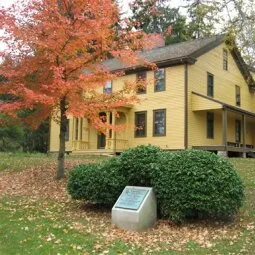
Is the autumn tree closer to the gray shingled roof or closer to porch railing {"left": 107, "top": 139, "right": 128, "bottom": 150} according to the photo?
the gray shingled roof

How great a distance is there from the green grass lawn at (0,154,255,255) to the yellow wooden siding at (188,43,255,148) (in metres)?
14.0

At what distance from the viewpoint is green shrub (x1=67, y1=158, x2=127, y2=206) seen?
1018 centimetres

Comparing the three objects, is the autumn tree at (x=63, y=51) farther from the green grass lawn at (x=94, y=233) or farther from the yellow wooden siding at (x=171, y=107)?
the yellow wooden siding at (x=171, y=107)

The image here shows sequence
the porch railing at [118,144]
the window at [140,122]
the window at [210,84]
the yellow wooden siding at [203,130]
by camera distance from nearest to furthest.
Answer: the yellow wooden siding at [203,130] → the window at [140,122] → the porch railing at [118,144] → the window at [210,84]

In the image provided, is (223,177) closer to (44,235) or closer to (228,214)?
(228,214)

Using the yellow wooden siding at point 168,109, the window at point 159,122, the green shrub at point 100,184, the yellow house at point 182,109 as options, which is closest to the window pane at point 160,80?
the yellow house at point 182,109

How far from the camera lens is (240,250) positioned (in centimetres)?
759

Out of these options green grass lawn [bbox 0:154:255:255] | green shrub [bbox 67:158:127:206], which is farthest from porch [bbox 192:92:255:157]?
green shrub [bbox 67:158:127:206]

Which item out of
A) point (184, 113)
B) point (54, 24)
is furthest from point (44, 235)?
point (184, 113)

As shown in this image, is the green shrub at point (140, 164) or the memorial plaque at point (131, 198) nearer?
the memorial plaque at point (131, 198)

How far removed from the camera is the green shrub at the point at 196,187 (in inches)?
346

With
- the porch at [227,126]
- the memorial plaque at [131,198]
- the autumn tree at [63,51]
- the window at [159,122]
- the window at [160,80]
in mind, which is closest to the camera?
the memorial plaque at [131,198]

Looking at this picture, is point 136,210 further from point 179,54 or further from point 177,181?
point 179,54

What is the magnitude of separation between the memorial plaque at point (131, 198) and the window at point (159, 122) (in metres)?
16.5
